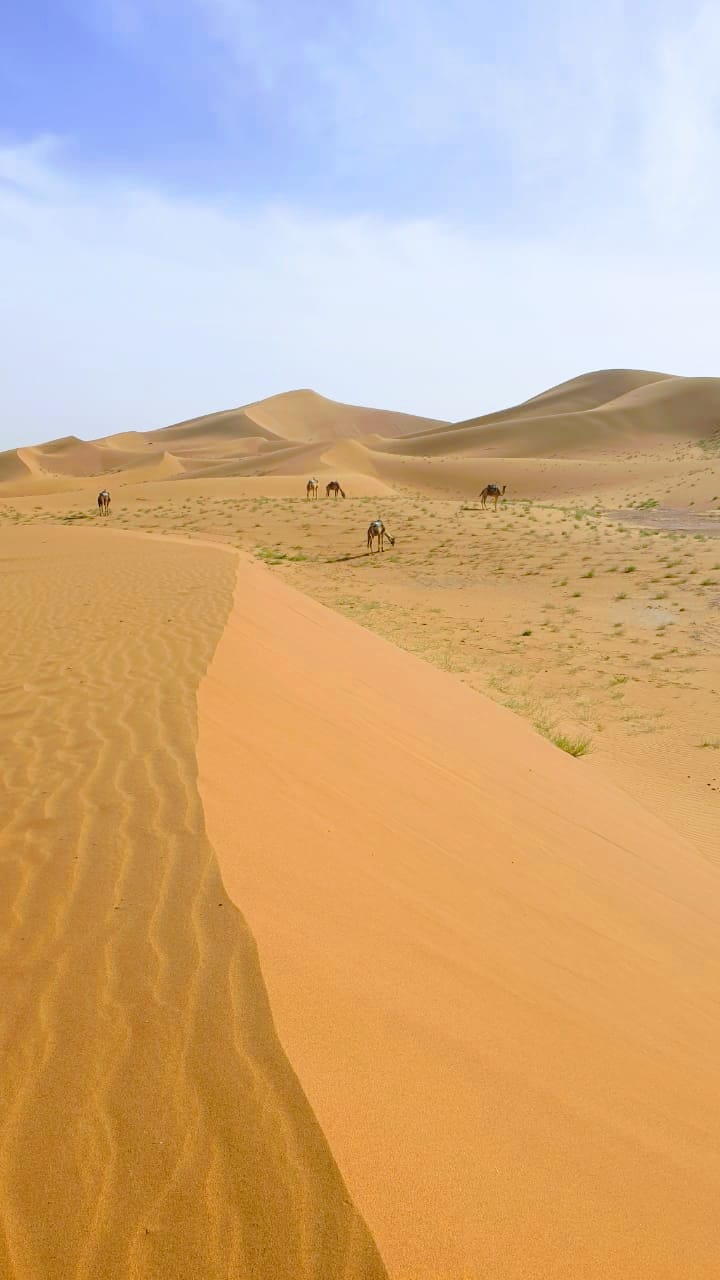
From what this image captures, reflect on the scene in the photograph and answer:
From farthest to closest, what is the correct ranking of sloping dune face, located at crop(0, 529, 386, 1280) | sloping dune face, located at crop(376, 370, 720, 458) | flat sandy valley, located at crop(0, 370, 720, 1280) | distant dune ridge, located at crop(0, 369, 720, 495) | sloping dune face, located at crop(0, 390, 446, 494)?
sloping dune face, located at crop(376, 370, 720, 458) < sloping dune face, located at crop(0, 390, 446, 494) < distant dune ridge, located at crop(0, 369, 720, 495) < flat sandy valley, located at crop(0, 370, 720, 1280) < sloping dune face, located at crop(0, 529, 386, 1280)

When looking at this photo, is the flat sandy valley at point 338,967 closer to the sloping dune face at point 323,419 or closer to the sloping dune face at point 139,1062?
the sloping dune face at point 139,1062

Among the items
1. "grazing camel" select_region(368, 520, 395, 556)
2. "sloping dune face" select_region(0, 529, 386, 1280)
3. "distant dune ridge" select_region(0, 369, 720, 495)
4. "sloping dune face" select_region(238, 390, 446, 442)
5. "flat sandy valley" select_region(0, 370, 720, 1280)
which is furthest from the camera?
"sloping dune face" select_region(238, 390, 446, 442)

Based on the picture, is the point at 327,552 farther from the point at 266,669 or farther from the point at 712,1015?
the point at 712,1015

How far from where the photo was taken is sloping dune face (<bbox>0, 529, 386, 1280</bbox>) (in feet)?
6.10

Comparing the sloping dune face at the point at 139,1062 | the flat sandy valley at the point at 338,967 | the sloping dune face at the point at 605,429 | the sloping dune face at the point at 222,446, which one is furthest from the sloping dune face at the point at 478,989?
the sloping dune face at the point at 605,429

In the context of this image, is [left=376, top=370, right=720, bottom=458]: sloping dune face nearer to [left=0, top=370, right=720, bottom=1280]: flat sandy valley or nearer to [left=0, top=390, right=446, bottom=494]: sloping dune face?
[left=0, top=390, right=446, bottom=494]: sloping dune face

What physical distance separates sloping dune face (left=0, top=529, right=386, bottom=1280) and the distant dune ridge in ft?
176

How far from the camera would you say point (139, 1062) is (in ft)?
7.73

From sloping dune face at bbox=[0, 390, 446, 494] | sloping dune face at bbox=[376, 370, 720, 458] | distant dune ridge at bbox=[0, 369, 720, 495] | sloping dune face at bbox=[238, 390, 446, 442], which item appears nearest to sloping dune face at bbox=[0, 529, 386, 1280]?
distant dune ridge at bbox=[0, 369, 720, 495]

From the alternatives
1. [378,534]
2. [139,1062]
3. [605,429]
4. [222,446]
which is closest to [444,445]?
[605,429]

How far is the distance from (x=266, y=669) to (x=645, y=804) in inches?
144

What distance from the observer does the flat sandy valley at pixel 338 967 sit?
78.0 inches

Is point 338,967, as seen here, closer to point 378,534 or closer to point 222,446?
point 378,534

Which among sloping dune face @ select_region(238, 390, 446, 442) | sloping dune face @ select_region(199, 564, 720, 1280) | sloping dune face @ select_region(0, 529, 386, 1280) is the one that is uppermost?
sloping dune face @ select_region(238, 390, 446, 442)
